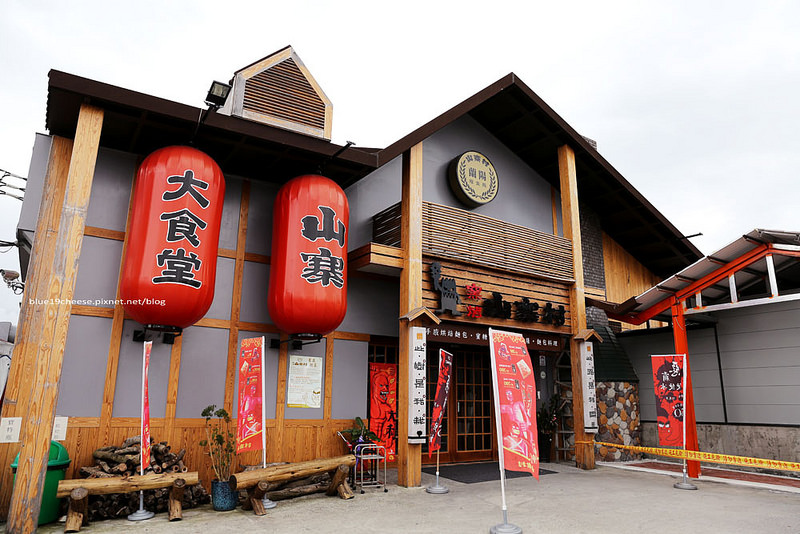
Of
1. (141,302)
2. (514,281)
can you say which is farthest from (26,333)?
(514,281)

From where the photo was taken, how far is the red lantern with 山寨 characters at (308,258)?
7.08 metres

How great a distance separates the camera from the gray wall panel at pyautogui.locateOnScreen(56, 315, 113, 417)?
639 cm

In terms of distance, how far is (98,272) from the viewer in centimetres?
687

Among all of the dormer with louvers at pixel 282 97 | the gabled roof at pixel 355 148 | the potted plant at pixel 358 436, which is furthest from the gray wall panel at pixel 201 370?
the dormer with louvers at pixel 282 97

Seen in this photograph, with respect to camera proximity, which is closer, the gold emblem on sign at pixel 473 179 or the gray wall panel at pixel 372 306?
the gray wall panel at pixel 372 306

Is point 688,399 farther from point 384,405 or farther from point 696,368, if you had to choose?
point 384,405

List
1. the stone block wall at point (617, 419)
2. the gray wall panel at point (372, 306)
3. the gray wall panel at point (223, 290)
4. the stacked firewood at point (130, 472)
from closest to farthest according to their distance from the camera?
1. the stacked firewood at point (130, 472)
2. the gray wall panel at point (223, 290)
3. the gray wall panel at point (372, 306)
4. the stone block wall at point (617, 419)

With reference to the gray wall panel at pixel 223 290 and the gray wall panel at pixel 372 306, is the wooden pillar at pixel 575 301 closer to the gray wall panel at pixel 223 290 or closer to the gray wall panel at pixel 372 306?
the gray wall panel at pixel 372 306

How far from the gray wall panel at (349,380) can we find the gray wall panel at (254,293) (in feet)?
4.52

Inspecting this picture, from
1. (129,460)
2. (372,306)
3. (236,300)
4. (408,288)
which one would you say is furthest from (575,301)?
(129,460)

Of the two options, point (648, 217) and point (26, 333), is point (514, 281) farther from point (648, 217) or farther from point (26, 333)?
point (26, 333)

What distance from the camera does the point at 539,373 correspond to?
11531mm

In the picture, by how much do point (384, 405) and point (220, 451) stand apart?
310 cm

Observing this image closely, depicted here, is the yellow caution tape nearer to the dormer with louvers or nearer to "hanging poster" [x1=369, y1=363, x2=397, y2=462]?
"hanging poster" [x1=369, y1=363, x2=397, y2=462]
